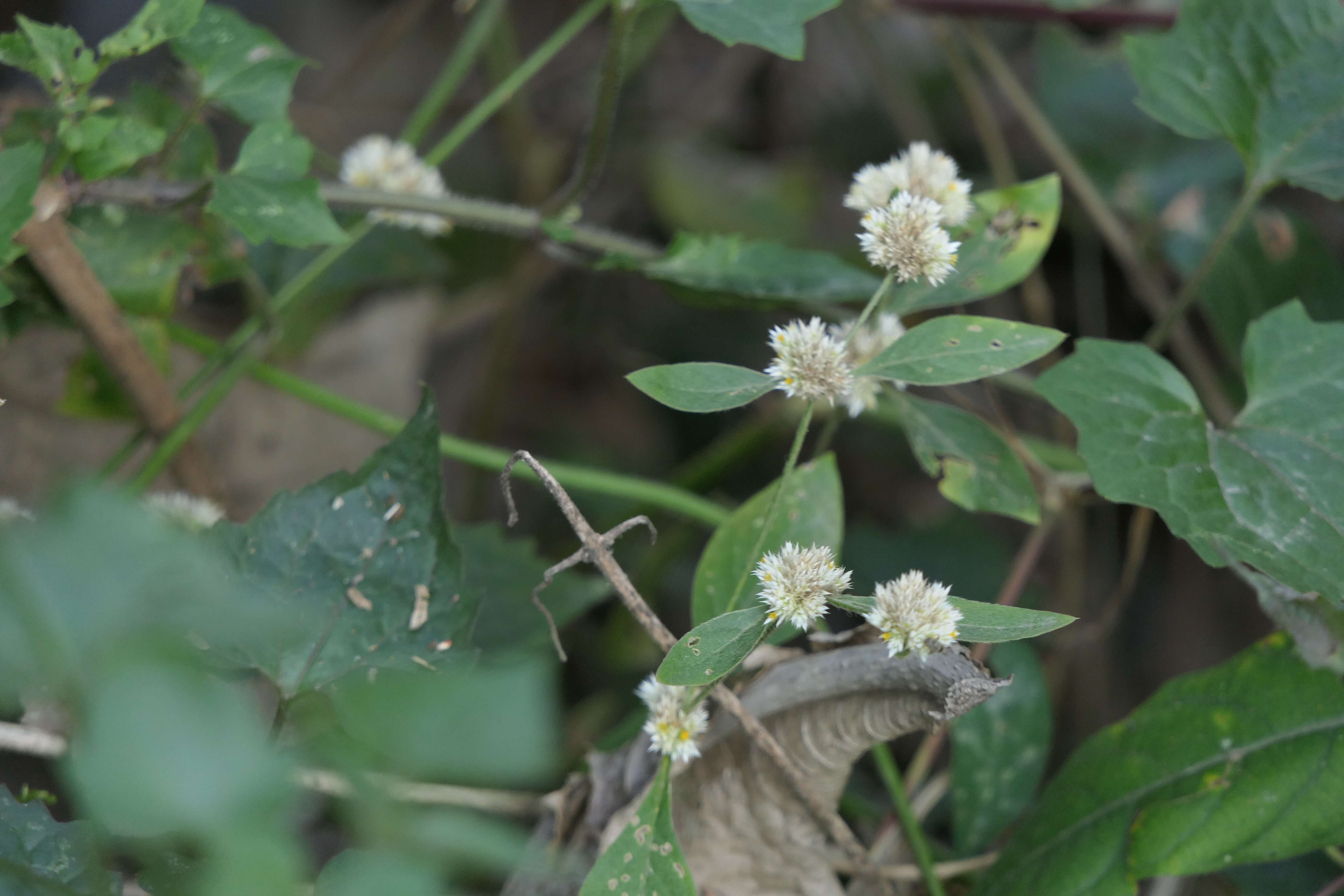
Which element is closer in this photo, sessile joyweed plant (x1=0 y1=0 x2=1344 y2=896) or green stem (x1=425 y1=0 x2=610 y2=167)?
sessile joyweed plant (x1=0 y1=0 x2=1344 y2=896)

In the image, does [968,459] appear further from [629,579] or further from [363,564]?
[363,564]

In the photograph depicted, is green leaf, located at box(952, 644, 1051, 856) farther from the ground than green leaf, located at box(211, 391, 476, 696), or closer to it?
closer to it

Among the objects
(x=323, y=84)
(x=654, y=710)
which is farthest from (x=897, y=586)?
(x=323, y=84)

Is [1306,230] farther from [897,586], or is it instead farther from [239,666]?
[239,666]

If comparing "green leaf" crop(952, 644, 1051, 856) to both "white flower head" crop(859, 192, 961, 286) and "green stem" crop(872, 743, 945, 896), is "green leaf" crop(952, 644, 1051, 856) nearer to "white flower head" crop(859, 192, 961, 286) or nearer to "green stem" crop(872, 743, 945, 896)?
"green stem" crop(872, 743, 945, 896)

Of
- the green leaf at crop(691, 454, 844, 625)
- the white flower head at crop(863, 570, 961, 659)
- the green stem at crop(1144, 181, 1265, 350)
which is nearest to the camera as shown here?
the white flower head at crop(863, 570, 961, 659)

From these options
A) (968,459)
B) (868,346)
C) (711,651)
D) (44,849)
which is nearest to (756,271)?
(868,346)

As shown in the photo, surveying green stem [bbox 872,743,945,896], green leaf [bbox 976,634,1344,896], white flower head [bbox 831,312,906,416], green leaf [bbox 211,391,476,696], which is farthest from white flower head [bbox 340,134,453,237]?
green leaf [bbox 976,634,1344,896]
